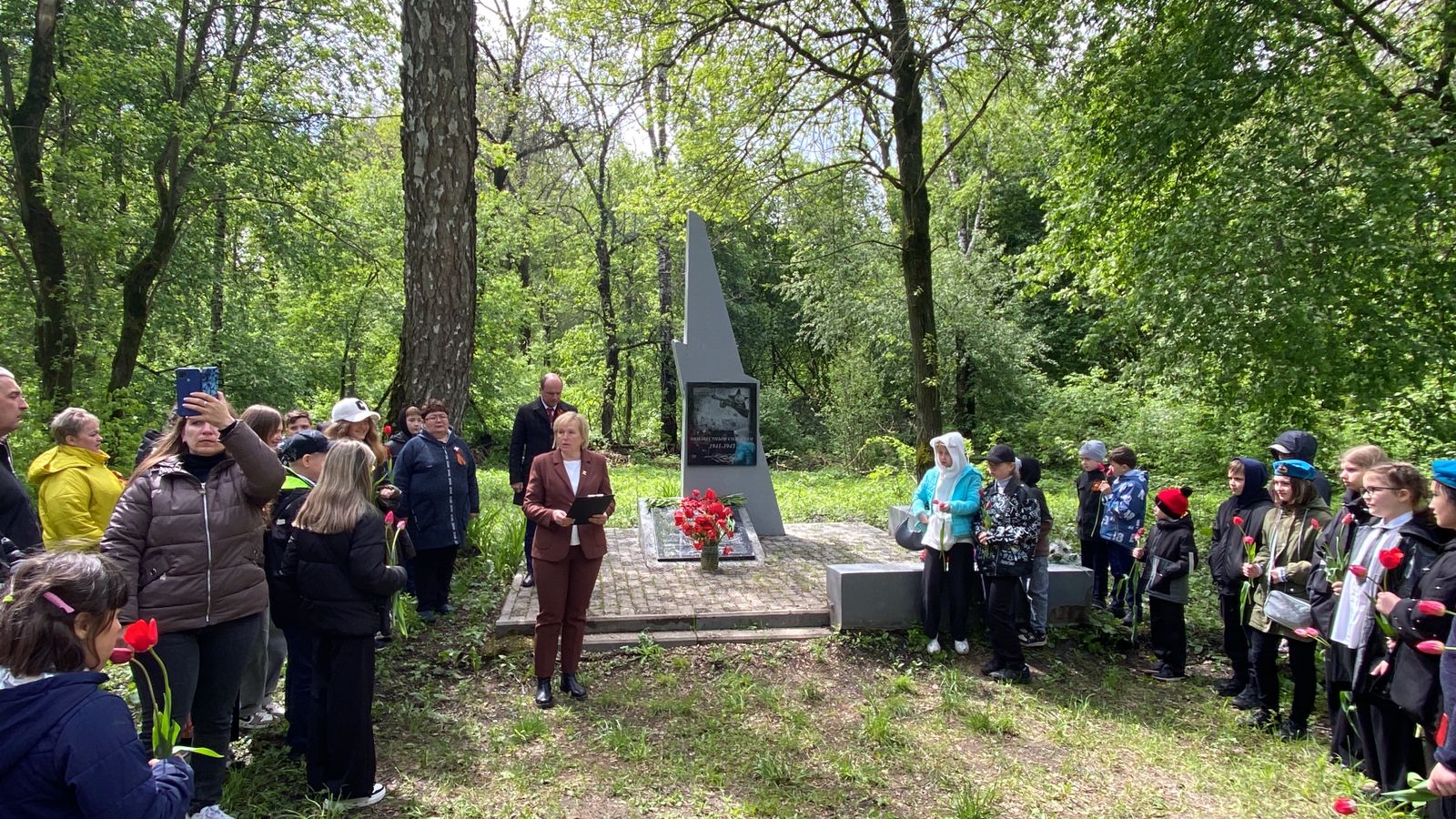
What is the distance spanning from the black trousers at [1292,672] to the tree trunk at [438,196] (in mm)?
6790

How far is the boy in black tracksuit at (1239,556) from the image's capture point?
16.0 feet

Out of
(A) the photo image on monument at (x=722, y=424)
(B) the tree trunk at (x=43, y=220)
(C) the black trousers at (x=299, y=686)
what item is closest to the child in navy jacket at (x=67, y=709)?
(C) the black trousers at (x=299, y=686)

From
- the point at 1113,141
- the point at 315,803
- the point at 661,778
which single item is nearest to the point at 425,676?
the point at 315,803

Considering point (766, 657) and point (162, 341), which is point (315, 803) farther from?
point (162, 341)

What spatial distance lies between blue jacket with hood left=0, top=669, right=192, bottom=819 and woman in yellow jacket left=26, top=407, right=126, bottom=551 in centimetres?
270

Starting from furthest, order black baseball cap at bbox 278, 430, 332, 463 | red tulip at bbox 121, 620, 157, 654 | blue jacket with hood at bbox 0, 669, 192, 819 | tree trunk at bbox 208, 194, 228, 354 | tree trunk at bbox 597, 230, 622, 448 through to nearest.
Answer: tree trunk at bbox 597, 230, 622, 448, tree trunk at bbox 208, 194, 228, 354, black baseball cap at bbox 278, 430, 332, 463, red tulip at bbox 121, 620, 157, 654, blue jacket with hood at bbox 0, 669, 192, 819

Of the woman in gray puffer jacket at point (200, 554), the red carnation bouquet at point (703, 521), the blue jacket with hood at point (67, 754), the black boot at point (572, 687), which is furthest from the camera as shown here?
the red carnation bouquet at point (703, 521)

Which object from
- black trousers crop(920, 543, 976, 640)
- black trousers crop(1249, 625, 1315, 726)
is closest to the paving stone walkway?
black trousers crop(920, 543, 976, 640)

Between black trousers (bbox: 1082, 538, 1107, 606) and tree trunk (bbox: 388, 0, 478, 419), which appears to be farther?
tree trunk (bbox: 388, 0, 478, 419)

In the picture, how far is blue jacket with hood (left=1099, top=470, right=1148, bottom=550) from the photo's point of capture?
636cm

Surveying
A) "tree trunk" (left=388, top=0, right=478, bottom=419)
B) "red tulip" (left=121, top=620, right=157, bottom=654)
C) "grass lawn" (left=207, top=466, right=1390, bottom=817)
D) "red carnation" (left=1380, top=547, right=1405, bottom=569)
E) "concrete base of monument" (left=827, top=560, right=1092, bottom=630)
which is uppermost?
"tree trunk" (left=388, top=0, right=478, bottom=419)

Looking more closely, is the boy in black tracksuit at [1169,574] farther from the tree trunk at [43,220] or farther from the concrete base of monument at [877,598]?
the tree trunk at [43,220]

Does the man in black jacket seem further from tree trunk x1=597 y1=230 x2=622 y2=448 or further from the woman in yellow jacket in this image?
tree trunk x1=597 y1=230 x2=622 y2=448

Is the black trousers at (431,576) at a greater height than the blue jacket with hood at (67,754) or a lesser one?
lesser
